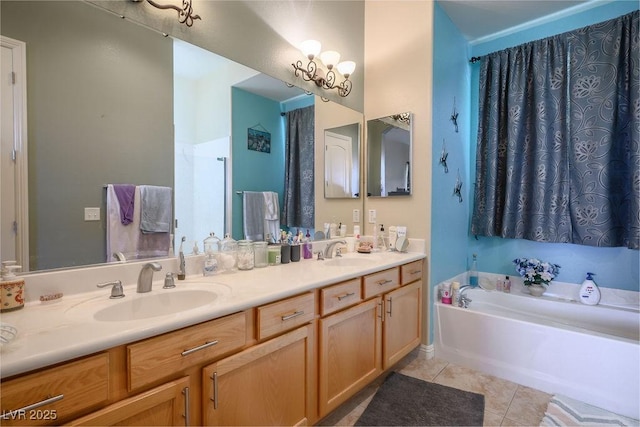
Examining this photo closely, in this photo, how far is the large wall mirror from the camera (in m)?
1.10

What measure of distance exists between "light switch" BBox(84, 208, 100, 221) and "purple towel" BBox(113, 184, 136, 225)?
0.28 feet

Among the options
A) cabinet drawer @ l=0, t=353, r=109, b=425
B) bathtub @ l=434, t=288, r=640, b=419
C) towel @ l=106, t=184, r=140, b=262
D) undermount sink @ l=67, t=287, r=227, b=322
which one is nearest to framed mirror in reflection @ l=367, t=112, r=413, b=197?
bathtub @ l=434, t=288, r=640, b=419

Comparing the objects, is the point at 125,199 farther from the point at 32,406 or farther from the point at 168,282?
the point at 32,406

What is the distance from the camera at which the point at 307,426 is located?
55.2 inches

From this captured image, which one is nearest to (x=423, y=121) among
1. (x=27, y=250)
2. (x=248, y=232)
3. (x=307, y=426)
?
(x=248, y=232)

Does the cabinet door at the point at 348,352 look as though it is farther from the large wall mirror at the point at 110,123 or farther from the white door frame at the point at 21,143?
the white door frame at the point at 21,143

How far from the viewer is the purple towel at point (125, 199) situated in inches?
50.6

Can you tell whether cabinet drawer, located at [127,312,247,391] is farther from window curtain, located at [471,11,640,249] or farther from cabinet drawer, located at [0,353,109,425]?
window curtain, located at [471,11,640,249]

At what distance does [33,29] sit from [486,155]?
3.05 m

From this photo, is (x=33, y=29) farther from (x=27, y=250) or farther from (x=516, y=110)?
(x=516, y=110)

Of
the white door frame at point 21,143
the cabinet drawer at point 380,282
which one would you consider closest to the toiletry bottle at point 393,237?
the cabinet drawer at point 380,282

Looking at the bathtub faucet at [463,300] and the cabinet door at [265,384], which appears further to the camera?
the bathtub faucet at [463,300]

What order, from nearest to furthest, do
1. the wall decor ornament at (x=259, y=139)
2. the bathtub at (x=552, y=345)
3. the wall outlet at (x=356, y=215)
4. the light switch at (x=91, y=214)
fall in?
the light switch at (x=91, y=214) → the bathtub at (x=552, y=345) → the wall decor ornament at (x=259, y=139) → the wall outlet at (x=356, y=215)

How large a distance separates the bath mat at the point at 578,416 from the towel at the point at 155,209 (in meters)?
2.26
